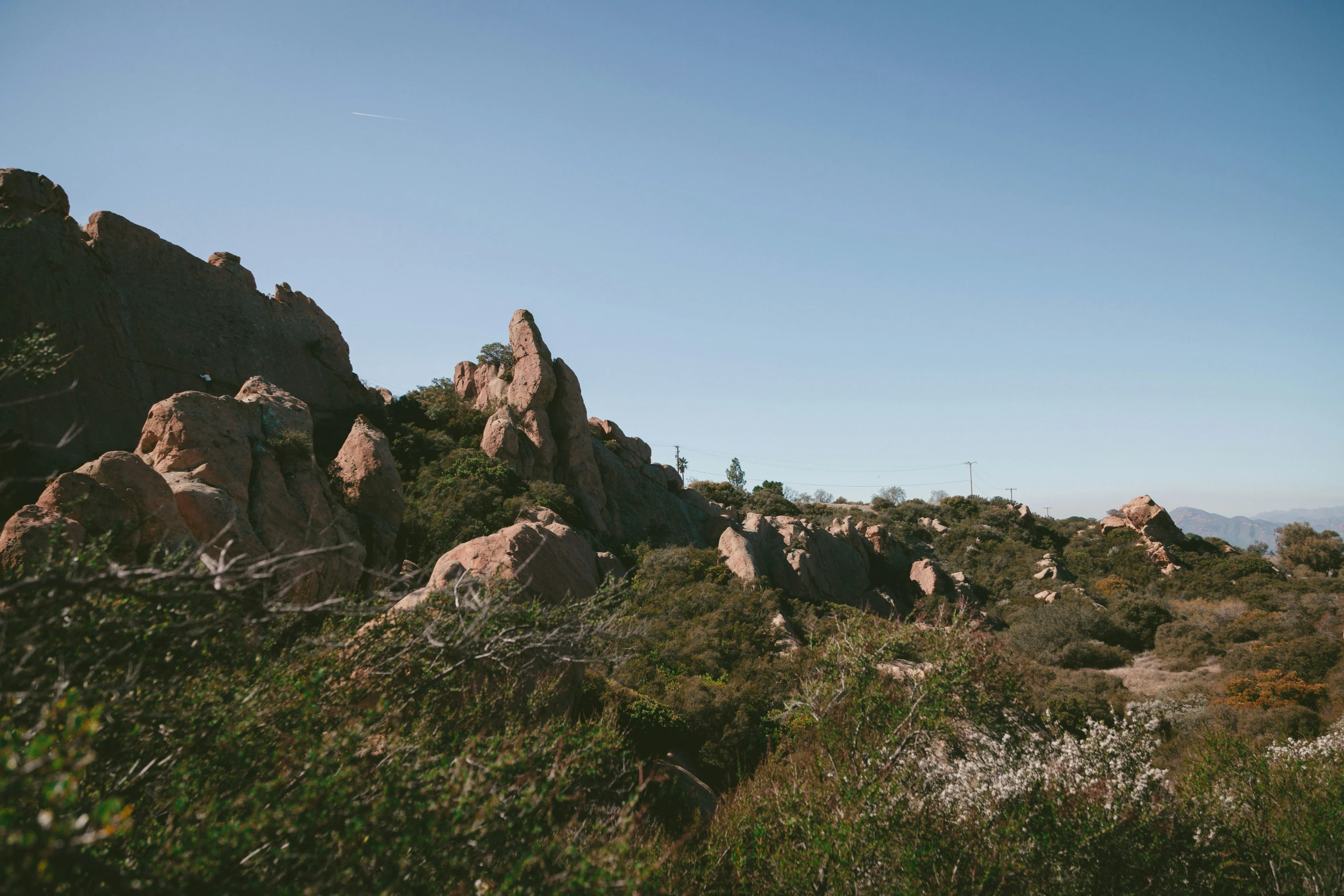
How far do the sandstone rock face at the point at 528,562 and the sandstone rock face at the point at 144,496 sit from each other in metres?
4.67

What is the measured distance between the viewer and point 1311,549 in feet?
154

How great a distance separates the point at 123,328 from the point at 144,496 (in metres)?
14.5

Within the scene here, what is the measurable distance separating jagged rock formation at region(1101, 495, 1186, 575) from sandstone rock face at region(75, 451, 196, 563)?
56.7 metres

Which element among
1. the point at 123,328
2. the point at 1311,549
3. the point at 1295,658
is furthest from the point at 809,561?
the point at 1311,549

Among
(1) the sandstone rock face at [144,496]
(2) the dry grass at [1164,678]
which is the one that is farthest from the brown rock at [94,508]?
(2) the dry grass at [1164,678]

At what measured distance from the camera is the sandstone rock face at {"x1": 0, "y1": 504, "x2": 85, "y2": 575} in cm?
833

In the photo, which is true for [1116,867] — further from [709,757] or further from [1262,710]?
[1262,710]

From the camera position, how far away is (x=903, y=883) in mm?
7723

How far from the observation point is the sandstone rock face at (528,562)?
1285 centimetres

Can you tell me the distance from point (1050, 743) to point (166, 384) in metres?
28.5

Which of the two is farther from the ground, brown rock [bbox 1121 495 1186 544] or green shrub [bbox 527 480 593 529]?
green shrub [bbox 527 480 593 529]

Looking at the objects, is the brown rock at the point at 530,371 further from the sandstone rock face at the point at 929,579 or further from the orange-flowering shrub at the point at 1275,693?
the orange-flowering shrub at the point at 1275,693

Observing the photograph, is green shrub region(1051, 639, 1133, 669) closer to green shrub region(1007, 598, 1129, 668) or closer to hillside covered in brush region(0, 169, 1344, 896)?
green shrub region(1007, 598, 1129, 668)

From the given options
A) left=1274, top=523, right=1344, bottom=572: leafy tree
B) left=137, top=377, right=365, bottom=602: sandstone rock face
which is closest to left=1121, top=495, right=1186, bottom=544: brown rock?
left=1274, top=523, right=1344, bottom=572: leafy tree
